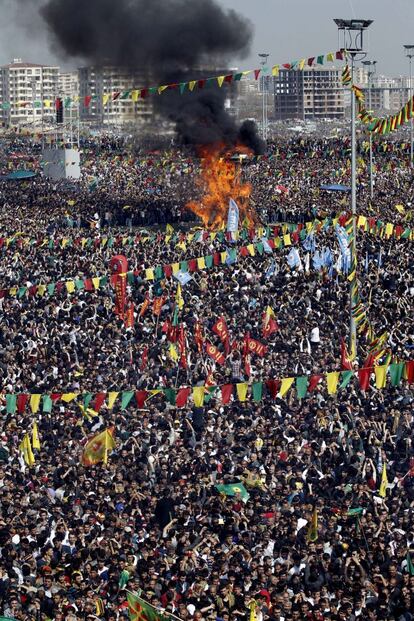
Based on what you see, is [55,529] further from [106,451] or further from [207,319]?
[207,319]

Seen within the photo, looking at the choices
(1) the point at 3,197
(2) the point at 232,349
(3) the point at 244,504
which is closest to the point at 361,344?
(2) the point at 232,349

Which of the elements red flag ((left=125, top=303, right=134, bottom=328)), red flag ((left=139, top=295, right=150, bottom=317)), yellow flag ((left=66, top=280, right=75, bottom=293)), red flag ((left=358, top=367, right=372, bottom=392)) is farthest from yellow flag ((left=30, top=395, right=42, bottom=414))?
yellow flag ((left=66, top=280, right=75, bottom=293))

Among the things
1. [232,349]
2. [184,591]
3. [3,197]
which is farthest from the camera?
[3,197]

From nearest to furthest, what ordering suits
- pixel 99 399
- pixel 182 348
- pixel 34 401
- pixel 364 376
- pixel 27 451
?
pixel 364 376
pixel 27 451
pixel 99 399
pixel 34 401
pixel 182 348

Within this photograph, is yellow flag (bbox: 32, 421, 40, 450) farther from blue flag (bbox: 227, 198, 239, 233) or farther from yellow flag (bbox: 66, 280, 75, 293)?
blue flag (bbox: 227, 198, 239, 233)

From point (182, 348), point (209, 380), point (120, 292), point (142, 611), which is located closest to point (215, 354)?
point (209, 380)

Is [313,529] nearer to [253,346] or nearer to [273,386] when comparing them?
[273,386]
